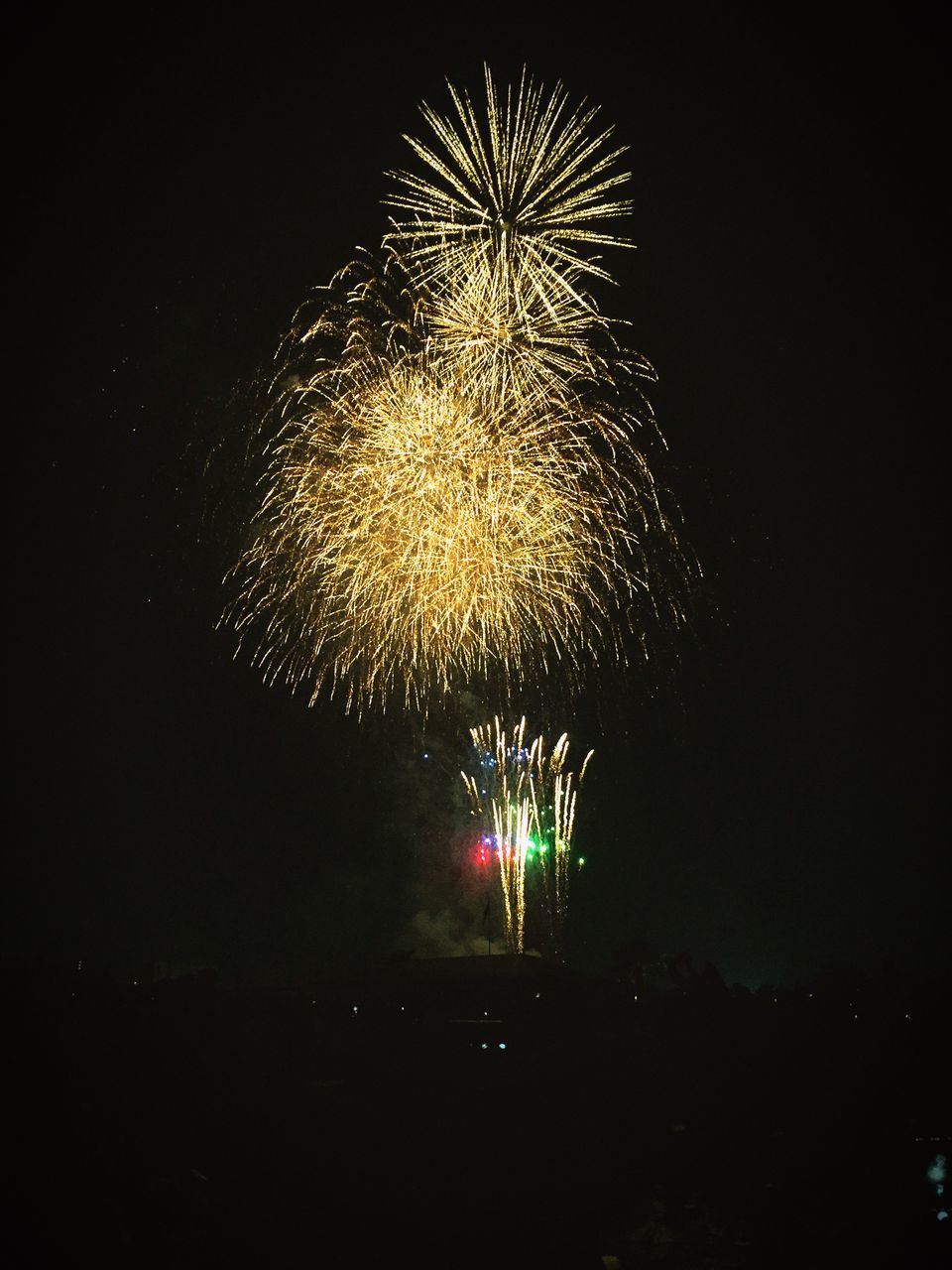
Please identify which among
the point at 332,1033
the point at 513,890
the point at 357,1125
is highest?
the point at 513,890

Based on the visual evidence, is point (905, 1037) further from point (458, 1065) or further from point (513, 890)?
point (513, 890)

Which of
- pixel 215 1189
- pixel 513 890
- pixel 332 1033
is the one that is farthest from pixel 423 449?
pixel 513 890

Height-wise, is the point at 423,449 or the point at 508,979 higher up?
the point at 423,449

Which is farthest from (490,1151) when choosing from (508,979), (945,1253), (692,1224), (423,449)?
(508,979)

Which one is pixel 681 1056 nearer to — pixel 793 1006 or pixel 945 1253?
pixel 793 1006

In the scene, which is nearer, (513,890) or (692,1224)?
(692,1224)

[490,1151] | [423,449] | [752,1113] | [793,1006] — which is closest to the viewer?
[490,1151]

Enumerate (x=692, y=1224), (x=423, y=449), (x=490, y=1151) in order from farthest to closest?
(x=423, y=449)
(x=490, y=1151)
(x=692, y=1224)
